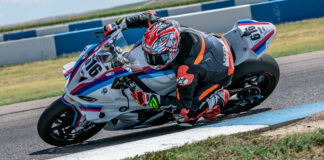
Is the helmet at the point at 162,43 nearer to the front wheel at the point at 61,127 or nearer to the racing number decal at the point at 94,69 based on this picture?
the racing number decal at the point at 94,69

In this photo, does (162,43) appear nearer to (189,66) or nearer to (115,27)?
(189,66)

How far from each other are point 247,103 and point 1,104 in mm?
5549

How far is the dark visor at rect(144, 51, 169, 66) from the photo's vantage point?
14.5 feet

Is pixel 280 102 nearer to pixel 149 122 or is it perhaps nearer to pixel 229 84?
pixel 229 84

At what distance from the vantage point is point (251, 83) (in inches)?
211

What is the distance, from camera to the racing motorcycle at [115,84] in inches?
184

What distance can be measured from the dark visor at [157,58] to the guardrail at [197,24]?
394 inches

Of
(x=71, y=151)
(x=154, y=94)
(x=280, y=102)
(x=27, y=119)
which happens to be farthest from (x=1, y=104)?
(x=280, y=102)

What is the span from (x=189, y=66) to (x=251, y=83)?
1217 mm

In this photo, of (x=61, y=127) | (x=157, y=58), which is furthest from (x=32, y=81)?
(x=157, y=58)

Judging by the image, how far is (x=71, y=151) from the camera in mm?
4789

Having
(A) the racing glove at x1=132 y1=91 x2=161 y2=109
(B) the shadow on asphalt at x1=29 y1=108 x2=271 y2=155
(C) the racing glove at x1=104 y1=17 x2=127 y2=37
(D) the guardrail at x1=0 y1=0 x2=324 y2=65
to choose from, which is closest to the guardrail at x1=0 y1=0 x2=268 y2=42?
(D) the guardrail at x1=0 y1=0 x2=324 y2=65

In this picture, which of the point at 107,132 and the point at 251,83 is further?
the point at 107,132

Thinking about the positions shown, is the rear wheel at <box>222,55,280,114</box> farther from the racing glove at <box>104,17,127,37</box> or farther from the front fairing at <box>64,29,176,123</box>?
the racing glove at <box>104,17,127,37</box>
